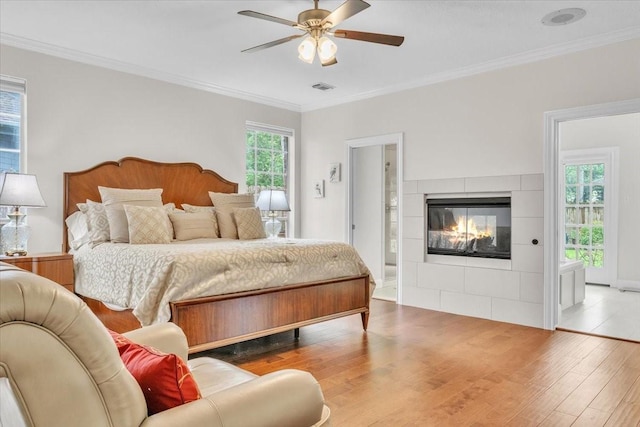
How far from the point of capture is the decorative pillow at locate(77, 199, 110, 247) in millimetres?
3883

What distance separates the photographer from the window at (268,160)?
19.7 feet

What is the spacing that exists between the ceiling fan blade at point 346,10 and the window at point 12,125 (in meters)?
2.94

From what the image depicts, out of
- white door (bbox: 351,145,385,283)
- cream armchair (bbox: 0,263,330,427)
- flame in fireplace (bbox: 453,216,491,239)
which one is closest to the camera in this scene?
Result: cream armchair (bbox: 0,263,330,427)

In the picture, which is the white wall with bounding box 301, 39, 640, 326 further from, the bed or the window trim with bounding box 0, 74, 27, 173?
the window trim with bounding box 0, 74, 27, 173

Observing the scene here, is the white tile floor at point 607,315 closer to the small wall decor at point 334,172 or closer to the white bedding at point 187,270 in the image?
the white bedding at point 187,270

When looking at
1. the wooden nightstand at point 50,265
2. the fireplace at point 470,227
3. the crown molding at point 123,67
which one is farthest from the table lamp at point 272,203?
the wooden nightstand at point 50,265

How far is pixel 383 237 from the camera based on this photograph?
638 cm

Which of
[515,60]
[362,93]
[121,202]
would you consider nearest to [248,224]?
[121,202]

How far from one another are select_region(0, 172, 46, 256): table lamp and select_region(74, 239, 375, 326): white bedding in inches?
17.3

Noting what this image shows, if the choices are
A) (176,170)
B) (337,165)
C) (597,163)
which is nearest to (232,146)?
(176,170)

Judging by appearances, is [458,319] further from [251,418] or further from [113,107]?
[113,107]

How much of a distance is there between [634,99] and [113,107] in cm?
486

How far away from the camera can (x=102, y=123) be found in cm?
450

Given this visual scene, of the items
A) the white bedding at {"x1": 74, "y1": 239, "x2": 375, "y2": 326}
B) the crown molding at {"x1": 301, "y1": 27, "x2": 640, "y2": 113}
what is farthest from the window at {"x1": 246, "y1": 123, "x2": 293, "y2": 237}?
the white bedding at {"x1": 74, "y1": 239, "x2": 375, "y2": 326}
